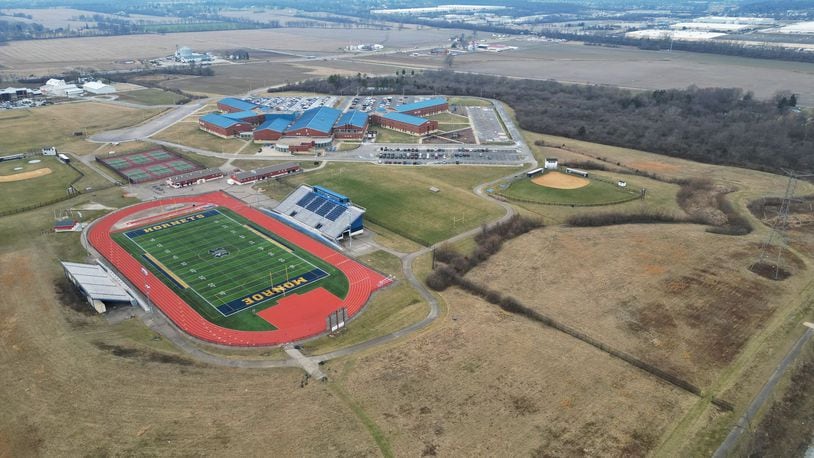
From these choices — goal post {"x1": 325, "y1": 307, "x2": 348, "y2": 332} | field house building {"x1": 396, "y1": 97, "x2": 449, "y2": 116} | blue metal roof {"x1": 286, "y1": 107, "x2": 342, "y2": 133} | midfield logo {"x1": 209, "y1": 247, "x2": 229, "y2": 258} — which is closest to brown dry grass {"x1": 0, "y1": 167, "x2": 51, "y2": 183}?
blue metal roof {"x1": 286, "y1": 107, "x2": 342, "y2": 133}

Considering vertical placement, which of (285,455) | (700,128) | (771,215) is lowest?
(285,455)

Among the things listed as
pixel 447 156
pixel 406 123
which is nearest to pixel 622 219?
pixel 447 156

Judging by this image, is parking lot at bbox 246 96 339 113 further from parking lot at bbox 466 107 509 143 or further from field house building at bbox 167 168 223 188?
field house building at bbox 167 168 223 188

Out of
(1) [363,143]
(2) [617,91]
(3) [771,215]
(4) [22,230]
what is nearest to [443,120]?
(1) [363,143]

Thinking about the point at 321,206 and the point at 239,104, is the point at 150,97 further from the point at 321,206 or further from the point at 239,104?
the point at 321,206

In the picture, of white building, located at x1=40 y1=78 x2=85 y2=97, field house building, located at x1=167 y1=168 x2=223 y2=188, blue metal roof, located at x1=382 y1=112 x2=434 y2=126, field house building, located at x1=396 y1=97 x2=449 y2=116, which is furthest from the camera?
white building, located at x1=40 y1=78 x2=85 y2=97

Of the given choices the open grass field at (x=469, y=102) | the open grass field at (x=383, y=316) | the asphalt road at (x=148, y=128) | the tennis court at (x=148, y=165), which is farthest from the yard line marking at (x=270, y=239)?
the open grass field at (x=469, y=102)

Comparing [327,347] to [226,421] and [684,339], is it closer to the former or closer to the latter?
[226,421]
